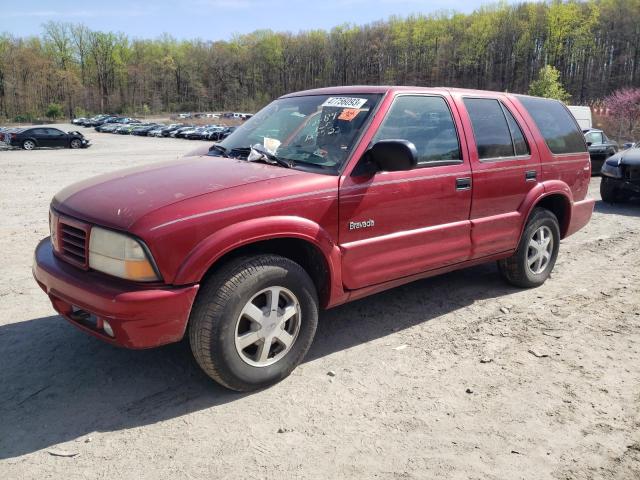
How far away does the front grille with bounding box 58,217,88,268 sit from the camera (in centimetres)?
304

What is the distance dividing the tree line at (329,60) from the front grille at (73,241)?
9178 centimetres

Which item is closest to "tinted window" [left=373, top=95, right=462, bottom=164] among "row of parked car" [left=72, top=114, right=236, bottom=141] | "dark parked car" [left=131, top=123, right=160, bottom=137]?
"row of parked car" [left=72, top=114, right=236, bottom=141]

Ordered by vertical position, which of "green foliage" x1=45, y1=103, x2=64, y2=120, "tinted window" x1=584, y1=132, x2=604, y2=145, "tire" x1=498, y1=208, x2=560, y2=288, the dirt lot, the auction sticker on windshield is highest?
"green foliage" x1=45, y1=103, x2=64, y2=120

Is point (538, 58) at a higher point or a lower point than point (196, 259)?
higher

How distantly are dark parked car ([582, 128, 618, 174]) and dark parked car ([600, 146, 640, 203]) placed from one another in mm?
4320

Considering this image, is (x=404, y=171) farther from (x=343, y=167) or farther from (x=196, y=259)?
(x=196, y=259)

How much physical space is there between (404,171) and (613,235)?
5.33 metres

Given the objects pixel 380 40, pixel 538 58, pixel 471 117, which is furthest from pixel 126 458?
pixel 380 40

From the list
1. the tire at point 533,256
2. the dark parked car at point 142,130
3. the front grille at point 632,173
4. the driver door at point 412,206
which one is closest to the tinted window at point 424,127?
the driver door at point 412,206

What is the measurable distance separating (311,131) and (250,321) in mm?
1517

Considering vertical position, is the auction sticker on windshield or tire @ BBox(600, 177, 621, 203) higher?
the auction sticker on windshield

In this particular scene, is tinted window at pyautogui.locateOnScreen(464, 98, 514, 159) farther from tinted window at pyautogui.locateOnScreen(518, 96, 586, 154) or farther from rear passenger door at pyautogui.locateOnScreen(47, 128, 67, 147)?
rear passenger door at pyautogui.locateOnScreen(47, 128, 67, 147)

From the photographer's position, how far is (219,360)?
9.87ft

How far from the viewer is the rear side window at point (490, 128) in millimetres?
4410
